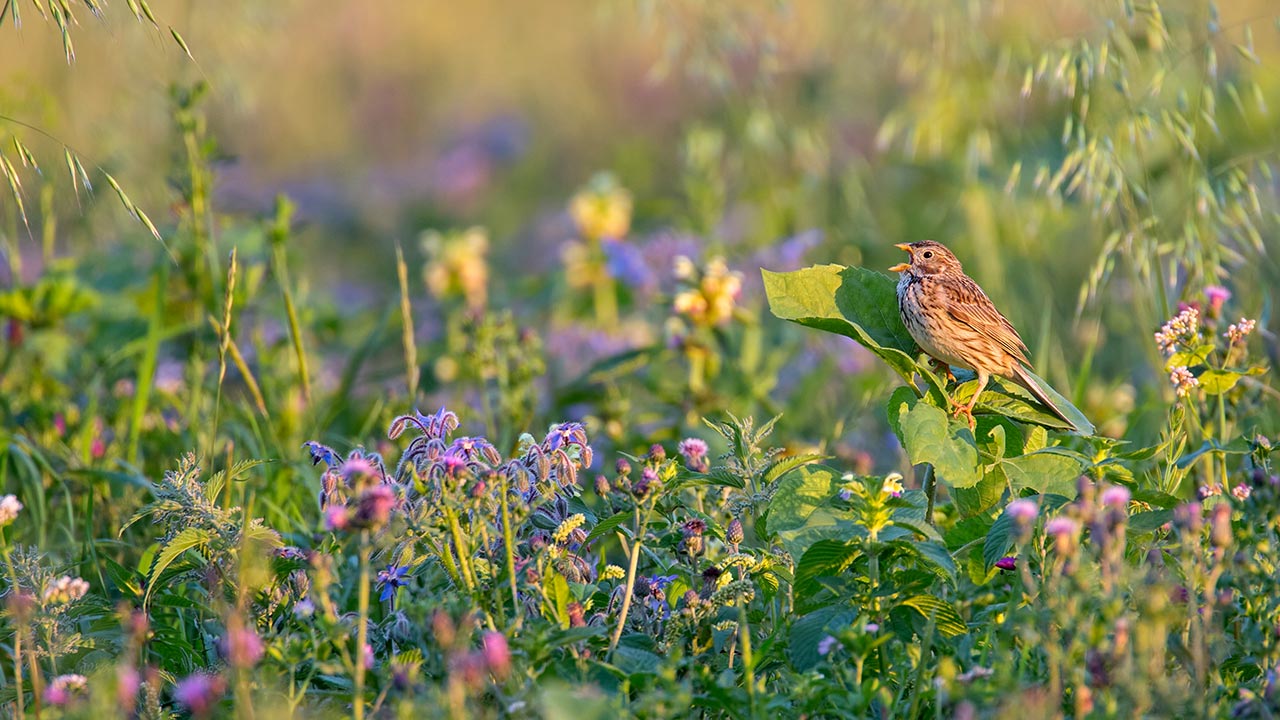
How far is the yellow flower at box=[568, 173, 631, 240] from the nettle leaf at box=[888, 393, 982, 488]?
3.73 metres

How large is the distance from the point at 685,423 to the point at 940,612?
2.11 metres

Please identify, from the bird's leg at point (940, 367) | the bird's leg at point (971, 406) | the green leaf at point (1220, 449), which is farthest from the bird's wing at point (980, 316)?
the green leaf at point (1220, 449)

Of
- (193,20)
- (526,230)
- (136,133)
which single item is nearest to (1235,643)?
(193,20)

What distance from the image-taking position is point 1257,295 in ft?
16.7

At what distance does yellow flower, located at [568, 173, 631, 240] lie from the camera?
6.28 meters

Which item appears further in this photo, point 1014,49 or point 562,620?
point 1014,49

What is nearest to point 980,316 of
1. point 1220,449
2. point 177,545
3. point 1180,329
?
point 1180,329

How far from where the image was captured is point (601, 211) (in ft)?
20.8

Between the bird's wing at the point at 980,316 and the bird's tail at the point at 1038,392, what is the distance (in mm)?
145

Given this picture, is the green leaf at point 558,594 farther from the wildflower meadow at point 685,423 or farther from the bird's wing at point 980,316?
the bird's wing at point 980,316

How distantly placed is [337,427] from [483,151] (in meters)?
7.23

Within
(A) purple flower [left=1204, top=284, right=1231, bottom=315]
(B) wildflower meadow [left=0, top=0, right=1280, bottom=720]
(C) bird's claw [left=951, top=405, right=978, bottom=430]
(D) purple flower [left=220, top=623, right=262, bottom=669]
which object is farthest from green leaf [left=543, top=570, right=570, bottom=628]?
(A) purple flower [left=1204, top=284, right=1231, bottom=315]

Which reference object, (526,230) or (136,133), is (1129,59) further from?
(526,230)

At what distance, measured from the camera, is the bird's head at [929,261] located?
3.63 m
